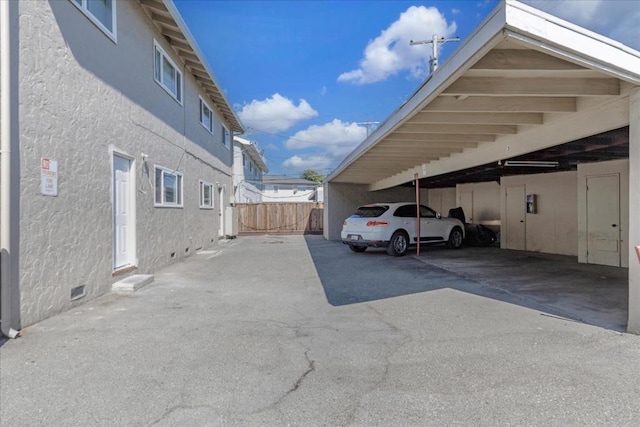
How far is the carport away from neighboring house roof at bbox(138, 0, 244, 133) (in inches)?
206

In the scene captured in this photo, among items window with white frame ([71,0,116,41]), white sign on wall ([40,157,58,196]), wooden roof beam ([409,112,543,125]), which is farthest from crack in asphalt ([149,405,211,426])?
window with white frame ([71,0,116,41])

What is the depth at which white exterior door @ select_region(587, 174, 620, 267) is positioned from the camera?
978 centimetres

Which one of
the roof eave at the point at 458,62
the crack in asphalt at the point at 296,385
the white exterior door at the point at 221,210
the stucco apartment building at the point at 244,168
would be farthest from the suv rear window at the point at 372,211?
the stucco apartment building at the point at 244,168

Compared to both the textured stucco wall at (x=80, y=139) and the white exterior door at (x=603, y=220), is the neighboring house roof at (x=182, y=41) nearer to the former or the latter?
the textured stucco wall at (x=80, y=139)

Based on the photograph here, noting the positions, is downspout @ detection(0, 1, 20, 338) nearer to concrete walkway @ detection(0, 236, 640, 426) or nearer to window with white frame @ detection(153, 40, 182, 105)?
concrete walkway @ detection(0, 236, 640, 426)

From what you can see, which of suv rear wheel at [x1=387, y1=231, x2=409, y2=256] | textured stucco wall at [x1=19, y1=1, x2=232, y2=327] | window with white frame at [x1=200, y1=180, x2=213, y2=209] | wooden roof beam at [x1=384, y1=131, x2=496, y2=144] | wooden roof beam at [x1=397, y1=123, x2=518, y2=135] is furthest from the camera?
window with white frame at [x1=200, y1=180, x2=213, y2=209]

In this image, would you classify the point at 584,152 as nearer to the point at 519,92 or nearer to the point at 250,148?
the point at 519,92

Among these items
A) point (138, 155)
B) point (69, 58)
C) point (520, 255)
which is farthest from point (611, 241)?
point (69, 58)

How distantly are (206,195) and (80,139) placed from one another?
9291 millimetres

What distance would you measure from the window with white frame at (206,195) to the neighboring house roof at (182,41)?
3466 mm

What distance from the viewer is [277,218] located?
78.3 ft

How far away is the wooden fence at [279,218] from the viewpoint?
2361 cm

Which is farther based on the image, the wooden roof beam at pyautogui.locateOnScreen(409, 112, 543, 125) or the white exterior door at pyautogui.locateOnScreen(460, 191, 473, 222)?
the white exterior door at pyautogui.locateOnScreen(460, 191, 473, 222)

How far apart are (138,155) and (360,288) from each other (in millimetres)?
5242
